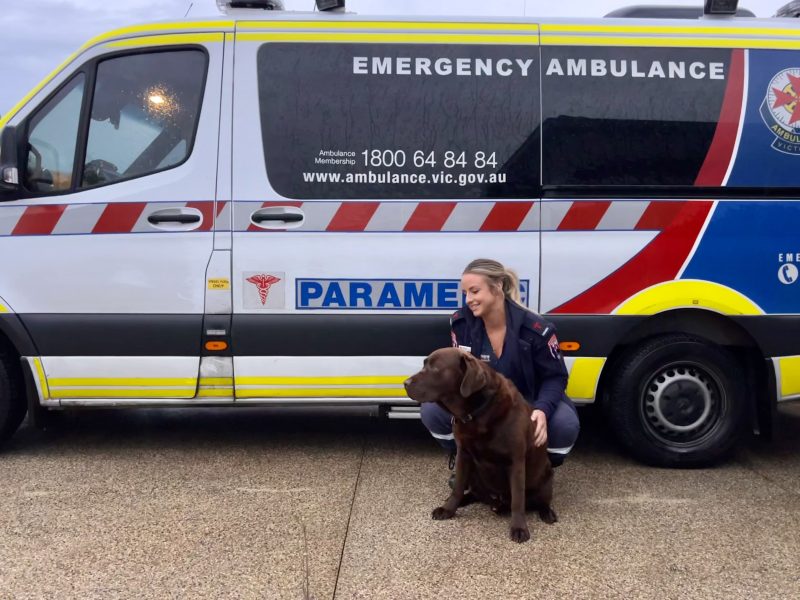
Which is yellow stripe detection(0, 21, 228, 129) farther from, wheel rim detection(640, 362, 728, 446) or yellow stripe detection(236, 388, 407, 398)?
wheel rim detection(640, 362, 728, 446)

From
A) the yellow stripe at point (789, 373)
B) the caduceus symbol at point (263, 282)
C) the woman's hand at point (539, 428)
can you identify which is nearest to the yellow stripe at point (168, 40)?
the caduceus symbol at point (263, 282)

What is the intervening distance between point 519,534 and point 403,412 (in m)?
1.15

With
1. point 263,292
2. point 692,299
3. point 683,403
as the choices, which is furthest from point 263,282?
point 683,403

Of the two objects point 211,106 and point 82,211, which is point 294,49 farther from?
point 82,211

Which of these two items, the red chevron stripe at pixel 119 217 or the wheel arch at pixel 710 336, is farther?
the wheel arch at pixel 710 336

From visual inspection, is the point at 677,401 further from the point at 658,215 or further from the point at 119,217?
the point at 119,217

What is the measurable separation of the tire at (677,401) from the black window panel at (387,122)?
1094 mm

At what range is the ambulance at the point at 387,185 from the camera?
13.6ft

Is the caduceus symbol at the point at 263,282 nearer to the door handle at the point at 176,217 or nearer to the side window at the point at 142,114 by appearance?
the door handle at the point at 176,217

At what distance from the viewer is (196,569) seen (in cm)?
304

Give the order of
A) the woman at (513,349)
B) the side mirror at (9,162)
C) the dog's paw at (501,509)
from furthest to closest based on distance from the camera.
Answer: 1. the side mirror at (9,162)
2. the woman at (513,349)
3. the dog's paw at (501,509)

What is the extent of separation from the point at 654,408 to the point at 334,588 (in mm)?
2169

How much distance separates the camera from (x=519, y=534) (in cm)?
331

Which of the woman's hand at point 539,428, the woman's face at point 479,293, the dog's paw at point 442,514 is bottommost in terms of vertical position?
the dog's paw at point 442,514
